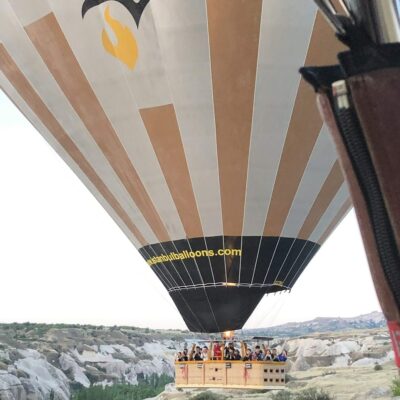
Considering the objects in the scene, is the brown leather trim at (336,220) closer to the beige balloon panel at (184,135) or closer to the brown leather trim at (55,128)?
the beige balloon panel at (184,135)

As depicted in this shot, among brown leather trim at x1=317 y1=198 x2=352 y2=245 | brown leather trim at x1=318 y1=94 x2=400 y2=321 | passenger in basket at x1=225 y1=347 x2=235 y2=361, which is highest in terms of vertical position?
brown leather trim at x1=317 y1=198 x2=352 y2=245

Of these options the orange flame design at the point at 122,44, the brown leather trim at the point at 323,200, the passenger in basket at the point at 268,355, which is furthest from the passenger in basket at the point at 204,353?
the orange flame design at the point at 122,44

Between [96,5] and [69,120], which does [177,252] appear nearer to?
[69,120]

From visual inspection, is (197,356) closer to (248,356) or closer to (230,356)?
(230,356)

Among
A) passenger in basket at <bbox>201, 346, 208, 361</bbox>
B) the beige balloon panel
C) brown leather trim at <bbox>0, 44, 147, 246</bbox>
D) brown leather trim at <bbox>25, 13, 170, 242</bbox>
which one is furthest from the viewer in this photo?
brown leather trim at <bbox>0, 44, 147, 246</bbox>

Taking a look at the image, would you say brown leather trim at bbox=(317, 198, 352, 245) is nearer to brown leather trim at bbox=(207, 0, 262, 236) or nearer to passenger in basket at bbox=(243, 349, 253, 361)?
brown leather trim at bbox=(207, 0, 262, 236)

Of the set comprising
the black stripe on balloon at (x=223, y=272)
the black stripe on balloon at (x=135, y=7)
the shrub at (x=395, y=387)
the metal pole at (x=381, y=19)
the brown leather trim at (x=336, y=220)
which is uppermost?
the black stripe on balloon at (x=135, y=7)

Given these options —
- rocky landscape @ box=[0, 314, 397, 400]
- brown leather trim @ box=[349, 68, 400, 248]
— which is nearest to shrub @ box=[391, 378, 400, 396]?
rocky landscape @ box=[0, 314, 397, 400]
